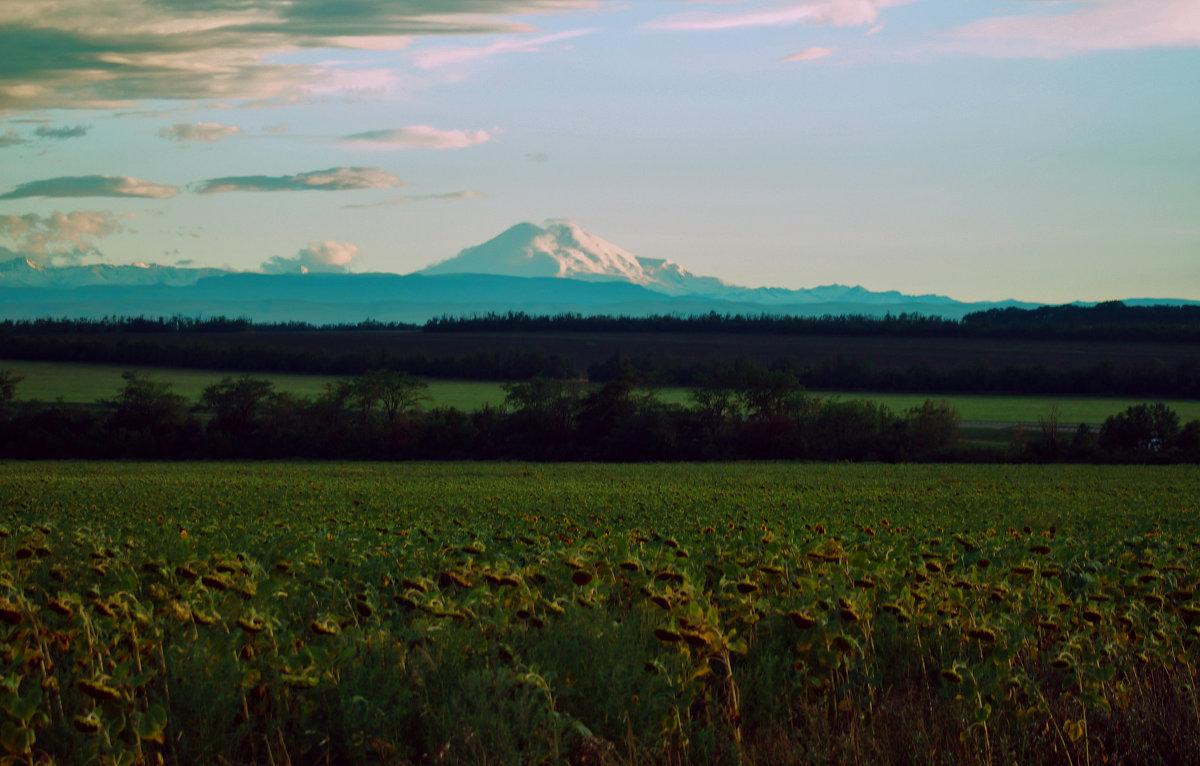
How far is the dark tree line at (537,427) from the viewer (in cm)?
6981

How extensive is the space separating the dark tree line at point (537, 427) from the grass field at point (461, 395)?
27.6 ft

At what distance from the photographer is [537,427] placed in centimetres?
7562

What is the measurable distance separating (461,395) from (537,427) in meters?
37.0

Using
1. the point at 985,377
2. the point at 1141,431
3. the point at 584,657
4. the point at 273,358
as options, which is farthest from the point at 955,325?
the point at 584,657

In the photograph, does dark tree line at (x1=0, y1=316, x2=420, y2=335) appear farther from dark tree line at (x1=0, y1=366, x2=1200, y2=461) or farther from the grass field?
dark tree line at (x1=0, y1=366, x2=1200, y2=461)

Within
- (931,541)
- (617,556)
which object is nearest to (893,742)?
(617,556)

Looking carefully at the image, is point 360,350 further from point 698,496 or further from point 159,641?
point 159,641

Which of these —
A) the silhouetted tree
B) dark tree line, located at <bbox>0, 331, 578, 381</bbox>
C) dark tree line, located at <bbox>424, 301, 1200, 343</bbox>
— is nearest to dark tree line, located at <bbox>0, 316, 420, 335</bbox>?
dark tree line, located at <bbox>0, 331, 578, 381</bbox>

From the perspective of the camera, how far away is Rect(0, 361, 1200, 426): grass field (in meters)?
91.4

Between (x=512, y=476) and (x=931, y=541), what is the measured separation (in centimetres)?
3983

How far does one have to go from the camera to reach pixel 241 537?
9.47 metres

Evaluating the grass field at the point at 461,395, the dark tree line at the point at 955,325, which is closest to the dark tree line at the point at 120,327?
the grass field at the point at 461,395

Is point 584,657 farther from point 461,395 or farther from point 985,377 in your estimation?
point 985,377

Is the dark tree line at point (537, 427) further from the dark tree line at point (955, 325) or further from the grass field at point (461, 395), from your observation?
the dark tree line at point (955, 325)
